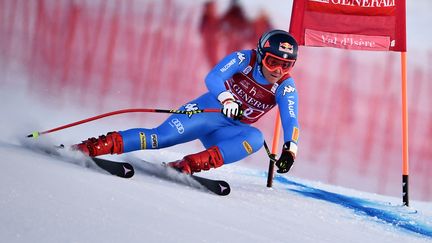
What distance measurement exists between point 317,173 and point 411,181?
0.78m

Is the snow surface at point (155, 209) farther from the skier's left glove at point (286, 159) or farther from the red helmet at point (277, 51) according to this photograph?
A: the red helmet at point (277, 51)

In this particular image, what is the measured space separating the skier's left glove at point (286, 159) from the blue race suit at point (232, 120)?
0.05m

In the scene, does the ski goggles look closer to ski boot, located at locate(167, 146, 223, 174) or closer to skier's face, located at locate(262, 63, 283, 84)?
skier's face, located at locate(262, 63, 283, 84)

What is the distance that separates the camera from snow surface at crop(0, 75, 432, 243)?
192 centimetres

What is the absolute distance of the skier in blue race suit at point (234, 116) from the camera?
3.27 m

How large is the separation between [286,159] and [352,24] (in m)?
1.55

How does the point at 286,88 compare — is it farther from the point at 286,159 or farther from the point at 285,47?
the point at 286,159

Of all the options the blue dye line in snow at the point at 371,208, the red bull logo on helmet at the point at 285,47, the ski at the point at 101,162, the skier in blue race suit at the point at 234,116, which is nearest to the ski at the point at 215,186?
the skier in blue race suit at the point at 234,116

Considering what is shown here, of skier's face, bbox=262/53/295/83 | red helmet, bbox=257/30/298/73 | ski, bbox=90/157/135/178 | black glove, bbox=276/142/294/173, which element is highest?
red helmet, bbox=257/30/298/73

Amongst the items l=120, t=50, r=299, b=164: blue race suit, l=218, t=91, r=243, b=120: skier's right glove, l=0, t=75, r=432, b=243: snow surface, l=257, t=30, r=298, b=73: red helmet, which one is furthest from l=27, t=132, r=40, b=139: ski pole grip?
l=257, t=30, r=298, b=73: red helmet

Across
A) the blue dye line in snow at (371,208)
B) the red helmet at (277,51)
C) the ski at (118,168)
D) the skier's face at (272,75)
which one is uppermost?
the red helmet at (277,51)

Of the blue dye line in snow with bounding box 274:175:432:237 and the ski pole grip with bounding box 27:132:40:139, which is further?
the blue dye line in snow with bounding box 274:175:432:237

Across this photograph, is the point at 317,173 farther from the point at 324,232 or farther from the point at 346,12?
the point at 324,232

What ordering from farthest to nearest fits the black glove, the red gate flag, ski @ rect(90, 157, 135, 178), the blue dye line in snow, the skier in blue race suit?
the red gate flag < the blue dye line in snow < the skier in blue race suit < the black glove < ski @ rect(90, 157, 135, 178)
